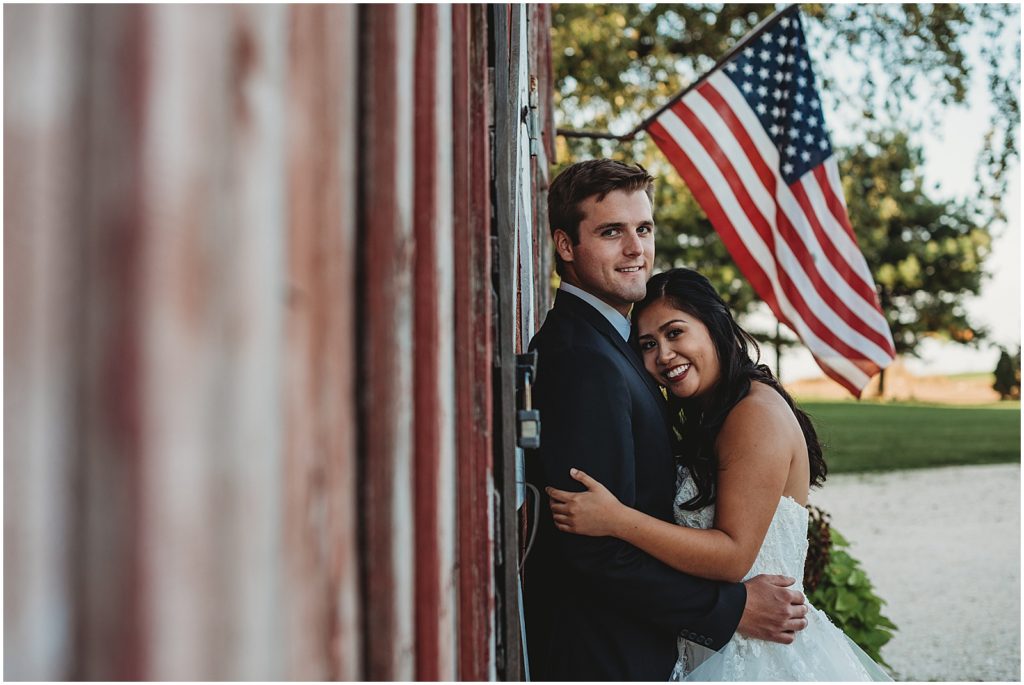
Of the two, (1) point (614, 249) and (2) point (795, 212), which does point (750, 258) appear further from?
(1) point (614, 249)

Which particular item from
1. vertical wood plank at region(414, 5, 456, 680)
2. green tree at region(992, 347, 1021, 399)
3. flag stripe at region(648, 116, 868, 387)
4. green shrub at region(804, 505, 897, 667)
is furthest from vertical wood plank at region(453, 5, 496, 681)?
green tree at region(992, 347, 1021, 399)

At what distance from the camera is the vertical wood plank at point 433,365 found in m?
1.18

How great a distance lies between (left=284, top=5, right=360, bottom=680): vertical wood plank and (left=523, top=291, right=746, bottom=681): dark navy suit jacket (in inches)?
62.2

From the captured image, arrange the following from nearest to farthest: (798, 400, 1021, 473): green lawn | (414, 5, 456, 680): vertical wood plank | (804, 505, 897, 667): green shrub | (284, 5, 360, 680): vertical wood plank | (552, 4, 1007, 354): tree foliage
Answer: (284, 5, 360, 680): vertical wood plank → (414, 5, 456, 680): vertical wood plank → (804, 505, 897, 667): green shrub → (552, 4, 1007, 354): tree foliage → (798, 400, 1021, 473): green lawn

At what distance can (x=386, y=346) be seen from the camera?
101 cm

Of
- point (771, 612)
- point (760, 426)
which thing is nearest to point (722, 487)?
point (760, 426)

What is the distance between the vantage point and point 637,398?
8.77ft

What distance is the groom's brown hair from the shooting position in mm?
3037

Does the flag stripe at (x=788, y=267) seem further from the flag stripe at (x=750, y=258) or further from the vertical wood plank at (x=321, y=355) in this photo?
the vertical wood plank at (x=321, y=355)

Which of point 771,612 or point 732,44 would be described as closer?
point 771,612

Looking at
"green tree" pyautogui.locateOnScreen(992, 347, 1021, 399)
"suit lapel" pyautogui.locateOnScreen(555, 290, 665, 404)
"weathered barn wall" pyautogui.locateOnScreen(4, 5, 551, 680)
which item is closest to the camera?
"weathered barn wall" pyautogui.locateOnScreen(4, 5, 551, 680)

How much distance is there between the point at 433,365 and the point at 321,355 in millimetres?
383

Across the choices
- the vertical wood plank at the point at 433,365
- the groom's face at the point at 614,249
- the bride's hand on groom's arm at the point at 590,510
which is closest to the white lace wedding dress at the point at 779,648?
the bride's hand on groom's arm at the point at 590,510

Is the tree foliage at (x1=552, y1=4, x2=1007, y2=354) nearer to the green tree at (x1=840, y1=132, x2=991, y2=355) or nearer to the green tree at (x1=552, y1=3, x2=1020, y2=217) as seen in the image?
the green tree at (x1=552, y1=3, x2=1020, y2=217)
